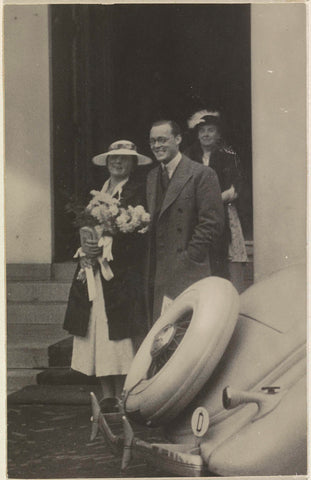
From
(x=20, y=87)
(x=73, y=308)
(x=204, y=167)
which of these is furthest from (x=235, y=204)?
(x=20, y=87)

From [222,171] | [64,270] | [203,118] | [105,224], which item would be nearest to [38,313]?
[64,270]

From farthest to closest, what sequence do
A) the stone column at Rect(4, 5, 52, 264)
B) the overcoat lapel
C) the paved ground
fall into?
the stone column at Rect(4, 5, 52, 264) → the overcoat lapel → the paved ground

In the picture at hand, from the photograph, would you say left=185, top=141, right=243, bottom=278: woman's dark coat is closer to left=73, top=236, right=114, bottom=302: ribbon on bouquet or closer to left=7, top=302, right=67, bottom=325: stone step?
left=73, top=236, right=114, bottom=302: ribbon on bouquet

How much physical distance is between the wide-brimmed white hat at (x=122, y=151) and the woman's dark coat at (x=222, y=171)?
0.26m

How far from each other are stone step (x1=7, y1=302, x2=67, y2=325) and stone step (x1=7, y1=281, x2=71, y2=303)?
3 centimetres

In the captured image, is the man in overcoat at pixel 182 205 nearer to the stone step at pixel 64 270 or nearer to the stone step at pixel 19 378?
the stone step at pixel 64 270

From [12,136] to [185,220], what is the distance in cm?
114

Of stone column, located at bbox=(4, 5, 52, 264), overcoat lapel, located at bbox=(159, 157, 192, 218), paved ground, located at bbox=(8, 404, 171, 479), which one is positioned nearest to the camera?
paved ground, located at bbox=(8, 404, 171, 479)

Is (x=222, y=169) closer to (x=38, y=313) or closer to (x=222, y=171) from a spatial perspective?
(x=222, y=171)

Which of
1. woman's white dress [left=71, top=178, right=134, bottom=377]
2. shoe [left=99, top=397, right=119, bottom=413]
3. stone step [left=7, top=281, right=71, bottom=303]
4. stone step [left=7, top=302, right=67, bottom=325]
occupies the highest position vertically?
stone step [left=7, top=281, right=71, bottom=303]

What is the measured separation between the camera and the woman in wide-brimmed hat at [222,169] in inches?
196

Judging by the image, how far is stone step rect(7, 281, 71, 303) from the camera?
5.14 meters

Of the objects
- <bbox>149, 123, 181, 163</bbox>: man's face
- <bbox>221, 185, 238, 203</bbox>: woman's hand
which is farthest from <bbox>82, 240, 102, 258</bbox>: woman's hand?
<bbox>221, 185, 238, 203</bbox>: woman's hand


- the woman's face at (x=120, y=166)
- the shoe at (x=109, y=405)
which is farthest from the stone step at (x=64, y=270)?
the shoe at (x=109, y=405)
